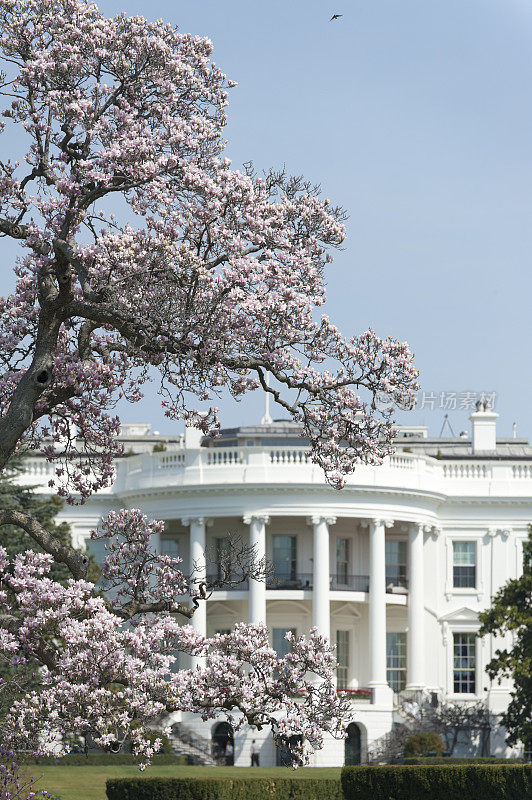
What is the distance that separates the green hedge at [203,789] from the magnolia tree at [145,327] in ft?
53.4

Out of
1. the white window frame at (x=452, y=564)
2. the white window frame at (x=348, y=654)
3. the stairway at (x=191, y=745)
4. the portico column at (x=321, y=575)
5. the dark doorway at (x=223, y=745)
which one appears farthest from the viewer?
the white window frame at (x=452, y=564)

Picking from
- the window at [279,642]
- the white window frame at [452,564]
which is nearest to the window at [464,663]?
the white window frame at [452,564]

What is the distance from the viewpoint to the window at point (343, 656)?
67.1 m

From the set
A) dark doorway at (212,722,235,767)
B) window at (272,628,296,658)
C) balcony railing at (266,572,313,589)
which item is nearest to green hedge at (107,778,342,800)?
dark doorway at (212,722,235,767)

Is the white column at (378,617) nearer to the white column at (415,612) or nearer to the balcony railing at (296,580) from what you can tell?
the white column at (415,612)

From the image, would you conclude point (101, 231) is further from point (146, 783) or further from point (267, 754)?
point (267, 754)

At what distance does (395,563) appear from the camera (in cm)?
6900

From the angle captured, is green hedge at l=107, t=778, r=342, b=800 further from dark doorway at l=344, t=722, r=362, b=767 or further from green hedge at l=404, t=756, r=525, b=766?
dark doorway at l=344, t=722, r=362, b=767

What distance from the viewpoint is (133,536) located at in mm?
21484

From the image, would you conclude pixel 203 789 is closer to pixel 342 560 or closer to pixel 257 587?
pixel 257 587

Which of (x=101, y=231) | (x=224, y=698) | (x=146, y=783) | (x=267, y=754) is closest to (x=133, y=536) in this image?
(x=224, y=698)

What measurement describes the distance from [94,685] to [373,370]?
16.2 feet

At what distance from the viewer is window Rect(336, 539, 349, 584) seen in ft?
223

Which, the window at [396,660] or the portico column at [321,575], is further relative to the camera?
the window at [396,660]
